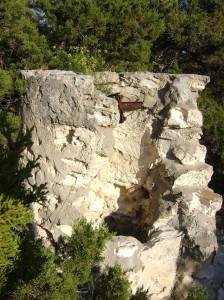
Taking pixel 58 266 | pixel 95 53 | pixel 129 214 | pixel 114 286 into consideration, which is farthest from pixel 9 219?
pixel 95 53

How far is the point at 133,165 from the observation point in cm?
698

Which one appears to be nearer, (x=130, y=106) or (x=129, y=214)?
(x=130, y=106)

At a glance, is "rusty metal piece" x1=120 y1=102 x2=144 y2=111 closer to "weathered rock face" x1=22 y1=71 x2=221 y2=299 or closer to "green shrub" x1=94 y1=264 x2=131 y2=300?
"weathered rock face" x1=22 y1=71 x2=221 y2=299

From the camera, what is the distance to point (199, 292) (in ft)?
19.4

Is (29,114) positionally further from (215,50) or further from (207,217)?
(215,50)

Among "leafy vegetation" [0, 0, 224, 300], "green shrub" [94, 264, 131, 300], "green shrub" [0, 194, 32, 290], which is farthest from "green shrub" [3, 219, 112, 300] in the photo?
"green shrub" [0, 194, 32, 290]

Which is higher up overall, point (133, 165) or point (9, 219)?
point (9, 219)

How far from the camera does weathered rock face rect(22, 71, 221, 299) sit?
5.77m

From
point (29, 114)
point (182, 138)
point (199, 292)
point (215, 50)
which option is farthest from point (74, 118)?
point (215, 50)

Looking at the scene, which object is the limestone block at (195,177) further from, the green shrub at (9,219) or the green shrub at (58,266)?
the green shrub at (9,219)

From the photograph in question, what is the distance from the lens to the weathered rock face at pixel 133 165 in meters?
5.77

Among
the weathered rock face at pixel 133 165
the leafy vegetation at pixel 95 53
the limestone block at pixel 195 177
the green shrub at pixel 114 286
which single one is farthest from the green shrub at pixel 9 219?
the limestone block at pixel 195 177

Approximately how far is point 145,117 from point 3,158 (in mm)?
3644

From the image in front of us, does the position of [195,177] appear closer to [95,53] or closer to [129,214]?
[129,214]
